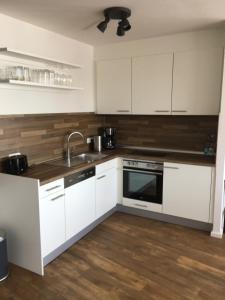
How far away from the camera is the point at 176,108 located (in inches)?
127

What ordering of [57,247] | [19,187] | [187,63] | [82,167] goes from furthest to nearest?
[187,63] → [82,167] → [57,247] → [19,187]

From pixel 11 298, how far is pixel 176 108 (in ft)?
8.70

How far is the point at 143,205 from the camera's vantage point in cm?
340

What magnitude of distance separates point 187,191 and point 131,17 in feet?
6.68

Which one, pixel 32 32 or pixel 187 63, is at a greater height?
pixel 32 32

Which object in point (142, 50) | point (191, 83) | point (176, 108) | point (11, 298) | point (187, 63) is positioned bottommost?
point (11, 298)

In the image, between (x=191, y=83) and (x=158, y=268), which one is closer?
(x=158, y=268)

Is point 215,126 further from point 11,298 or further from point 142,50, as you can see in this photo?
point 11,298

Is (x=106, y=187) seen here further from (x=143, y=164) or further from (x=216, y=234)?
(x=216, y=234)

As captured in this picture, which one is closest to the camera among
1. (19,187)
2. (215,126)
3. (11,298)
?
(11,298)

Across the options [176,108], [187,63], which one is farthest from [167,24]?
[176,108]

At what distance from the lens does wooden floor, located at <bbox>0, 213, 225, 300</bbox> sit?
209 centimetres

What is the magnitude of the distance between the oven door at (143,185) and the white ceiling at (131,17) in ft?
5.64

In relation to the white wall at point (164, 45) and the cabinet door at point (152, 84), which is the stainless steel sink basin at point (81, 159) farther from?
the white wall at point (164, 45)
